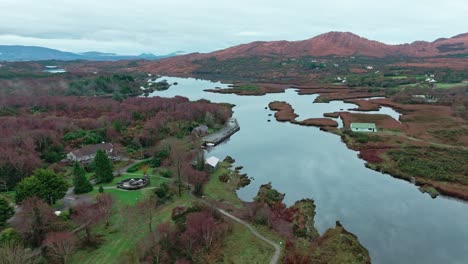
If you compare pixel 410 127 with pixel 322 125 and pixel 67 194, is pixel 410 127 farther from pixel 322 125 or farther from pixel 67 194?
pixel 67 194

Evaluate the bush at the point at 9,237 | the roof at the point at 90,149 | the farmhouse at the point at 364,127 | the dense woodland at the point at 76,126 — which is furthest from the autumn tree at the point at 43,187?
the farmhouse at the point at 364,127

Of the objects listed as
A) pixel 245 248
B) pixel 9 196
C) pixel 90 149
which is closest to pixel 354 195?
pixel 245 248

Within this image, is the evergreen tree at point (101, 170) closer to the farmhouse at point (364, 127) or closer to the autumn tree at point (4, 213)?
the autumn tree at point (4, 213)

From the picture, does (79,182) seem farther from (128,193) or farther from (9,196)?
(9,196)

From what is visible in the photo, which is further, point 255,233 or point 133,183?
point 133,183

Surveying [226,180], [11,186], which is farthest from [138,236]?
[11,186]

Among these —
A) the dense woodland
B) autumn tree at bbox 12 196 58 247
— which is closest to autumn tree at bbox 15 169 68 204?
autumn tree at bbox 12 196 58 247
